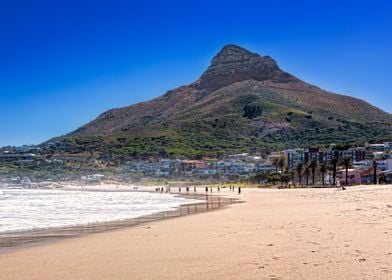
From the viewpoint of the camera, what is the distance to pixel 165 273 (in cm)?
802

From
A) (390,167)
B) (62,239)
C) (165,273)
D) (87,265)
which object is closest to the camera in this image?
(165,273)

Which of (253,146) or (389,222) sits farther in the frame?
(253,146)

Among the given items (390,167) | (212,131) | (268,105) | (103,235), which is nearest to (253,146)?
(212,131)

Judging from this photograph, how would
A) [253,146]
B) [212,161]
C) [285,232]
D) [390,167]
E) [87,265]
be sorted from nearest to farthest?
[87,265] → [285,232] → [390,167] → [212,161] → [253,146]

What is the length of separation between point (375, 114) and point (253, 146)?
58.6 meters

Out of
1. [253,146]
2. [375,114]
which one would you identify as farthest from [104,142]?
[375,114]

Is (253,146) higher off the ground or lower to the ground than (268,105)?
lower

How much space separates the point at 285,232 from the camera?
13000mm

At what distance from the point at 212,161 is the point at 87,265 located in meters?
143

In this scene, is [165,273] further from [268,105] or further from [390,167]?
[268,105]

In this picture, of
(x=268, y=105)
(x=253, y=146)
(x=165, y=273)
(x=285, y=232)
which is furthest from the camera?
(x=268, y=105)

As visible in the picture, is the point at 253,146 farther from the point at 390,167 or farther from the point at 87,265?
the point at 87,265

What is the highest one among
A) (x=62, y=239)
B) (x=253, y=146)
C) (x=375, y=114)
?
(x=375, y=114)

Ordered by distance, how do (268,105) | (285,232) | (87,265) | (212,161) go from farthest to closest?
(268,105) < (212,161) < (285,232) < (87,265)
